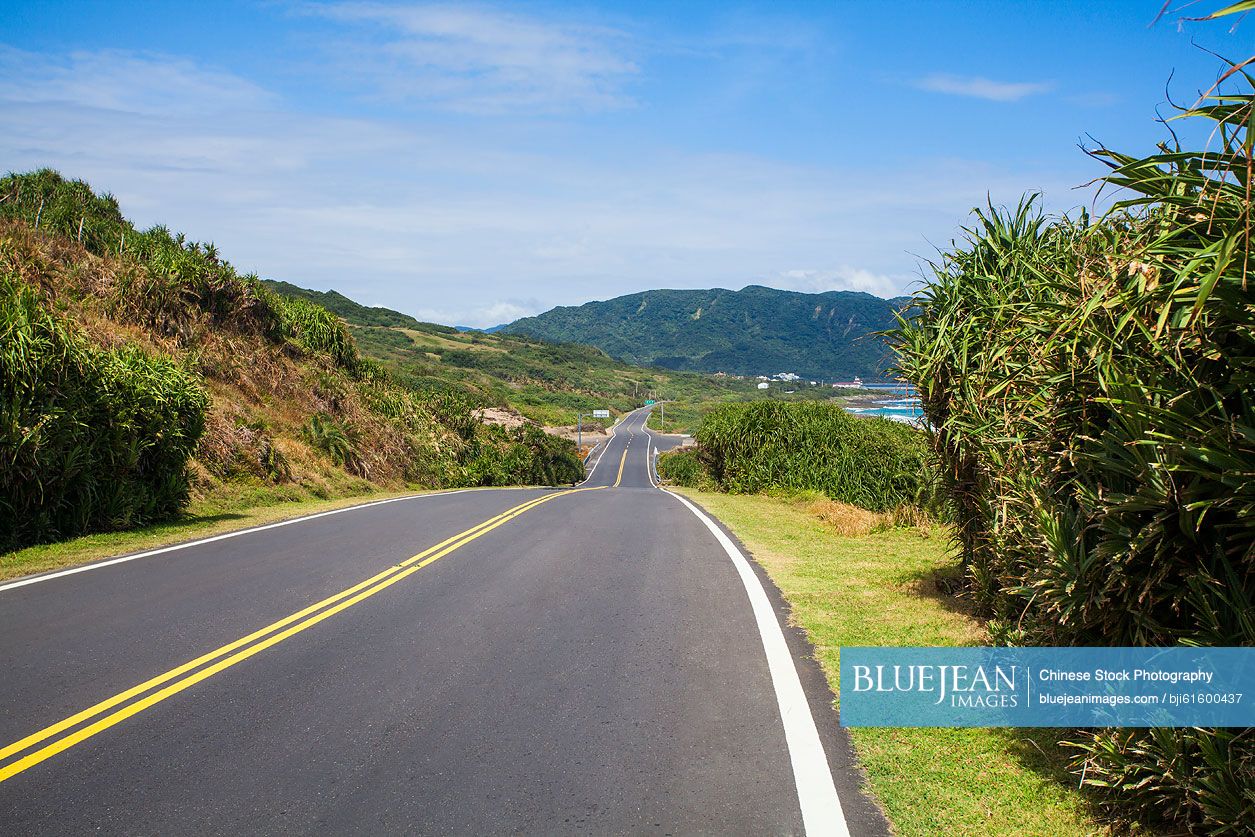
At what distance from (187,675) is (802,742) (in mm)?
4232

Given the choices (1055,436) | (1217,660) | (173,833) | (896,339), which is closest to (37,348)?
(173,833)

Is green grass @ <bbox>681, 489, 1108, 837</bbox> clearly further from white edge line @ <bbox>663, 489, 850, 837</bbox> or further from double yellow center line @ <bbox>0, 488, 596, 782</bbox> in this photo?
double yellow center line @ <bbox>0, 488, 596, 782</bbox>

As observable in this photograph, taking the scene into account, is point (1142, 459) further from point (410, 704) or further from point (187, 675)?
point (187, 675)

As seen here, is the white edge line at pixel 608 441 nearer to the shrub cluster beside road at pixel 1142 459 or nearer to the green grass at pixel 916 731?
the green grass at pixel 916 731

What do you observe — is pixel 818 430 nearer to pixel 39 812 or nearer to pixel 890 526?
pixel 890 526

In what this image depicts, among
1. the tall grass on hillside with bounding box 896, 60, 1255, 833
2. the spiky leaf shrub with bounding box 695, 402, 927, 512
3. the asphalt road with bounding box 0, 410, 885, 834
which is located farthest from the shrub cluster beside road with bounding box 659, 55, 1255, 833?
the spiky leaf shrub with bounding box 695, 402, 927, 512

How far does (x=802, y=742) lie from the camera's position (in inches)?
188

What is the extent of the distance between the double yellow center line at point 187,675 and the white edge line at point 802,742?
3949 millimetres

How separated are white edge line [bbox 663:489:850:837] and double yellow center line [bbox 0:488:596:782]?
13.0ft

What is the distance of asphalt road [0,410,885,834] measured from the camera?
157 inches

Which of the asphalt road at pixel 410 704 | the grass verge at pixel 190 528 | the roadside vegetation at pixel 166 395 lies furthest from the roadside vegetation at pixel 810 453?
the grass verge at pixel 190 528

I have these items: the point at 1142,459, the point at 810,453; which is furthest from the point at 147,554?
the point at 810,453

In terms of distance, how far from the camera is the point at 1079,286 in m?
4.84

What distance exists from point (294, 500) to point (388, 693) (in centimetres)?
1609
